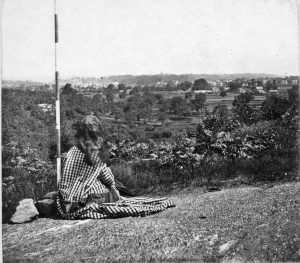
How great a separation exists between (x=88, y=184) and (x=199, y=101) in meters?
2.16

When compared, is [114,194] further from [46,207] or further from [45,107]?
[45,107]

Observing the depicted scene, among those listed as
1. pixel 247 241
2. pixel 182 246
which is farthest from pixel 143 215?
pixel 247 241

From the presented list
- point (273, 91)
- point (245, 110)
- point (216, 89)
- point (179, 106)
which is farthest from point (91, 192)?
point (273, 91)

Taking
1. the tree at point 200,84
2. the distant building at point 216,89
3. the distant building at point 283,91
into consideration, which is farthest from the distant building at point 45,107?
the distant building at point 283,91

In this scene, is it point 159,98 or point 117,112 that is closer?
point 159,98

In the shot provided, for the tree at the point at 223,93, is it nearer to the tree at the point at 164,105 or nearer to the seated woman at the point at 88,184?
the tree at the point at 164,105

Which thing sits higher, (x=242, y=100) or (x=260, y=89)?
(x=260, y=89)

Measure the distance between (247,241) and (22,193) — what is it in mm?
2979

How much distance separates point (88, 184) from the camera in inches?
229

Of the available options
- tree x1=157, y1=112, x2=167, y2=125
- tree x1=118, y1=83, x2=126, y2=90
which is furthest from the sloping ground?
tree x1=118, y1=83, x2=126, y2=90

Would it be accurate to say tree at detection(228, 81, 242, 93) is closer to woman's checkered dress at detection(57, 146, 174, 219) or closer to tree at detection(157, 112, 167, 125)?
tree at detection(157, 112, 167, 125)

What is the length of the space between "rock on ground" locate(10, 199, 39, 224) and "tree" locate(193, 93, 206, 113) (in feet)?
8.77

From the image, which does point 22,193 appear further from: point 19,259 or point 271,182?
point 271,182

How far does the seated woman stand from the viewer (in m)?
5.70
